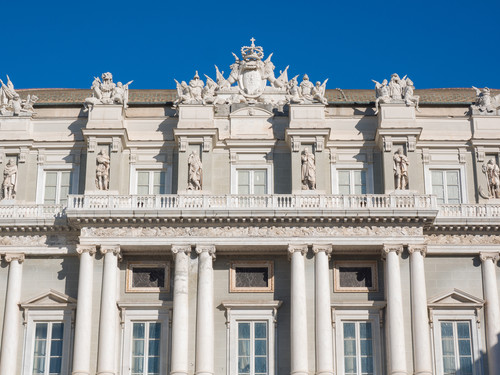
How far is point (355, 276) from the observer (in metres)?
43.8

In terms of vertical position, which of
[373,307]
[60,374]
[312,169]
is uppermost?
[312,169]

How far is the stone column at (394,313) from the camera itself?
4100cm

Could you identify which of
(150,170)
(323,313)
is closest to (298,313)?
(323,313)

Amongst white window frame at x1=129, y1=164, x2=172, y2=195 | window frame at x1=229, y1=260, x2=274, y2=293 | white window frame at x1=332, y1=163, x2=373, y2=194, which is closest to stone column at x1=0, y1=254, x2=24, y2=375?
white window frame at x1=129, y1=164, x2=172, y2=195

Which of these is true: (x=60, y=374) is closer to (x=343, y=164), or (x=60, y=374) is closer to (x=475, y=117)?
(x=343, y=164)

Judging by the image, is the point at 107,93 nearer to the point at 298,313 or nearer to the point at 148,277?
the point at 148,277

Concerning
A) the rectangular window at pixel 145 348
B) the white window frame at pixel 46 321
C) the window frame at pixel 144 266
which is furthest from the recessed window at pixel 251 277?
the white window frame at pixel 46 321

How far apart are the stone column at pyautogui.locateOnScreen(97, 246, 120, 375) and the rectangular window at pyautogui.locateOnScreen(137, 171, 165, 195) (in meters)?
3.95

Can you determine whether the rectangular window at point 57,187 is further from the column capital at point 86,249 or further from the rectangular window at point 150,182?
the column capital at point 86,249

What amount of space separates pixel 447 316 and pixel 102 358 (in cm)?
1398

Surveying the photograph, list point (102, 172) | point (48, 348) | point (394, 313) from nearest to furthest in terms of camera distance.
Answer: point (394, 313)
point (48, 348)
point (102, 172)

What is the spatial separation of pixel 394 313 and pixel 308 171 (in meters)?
7.24

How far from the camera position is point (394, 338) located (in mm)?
41312

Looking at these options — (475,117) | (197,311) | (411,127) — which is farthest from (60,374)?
(475,117)
